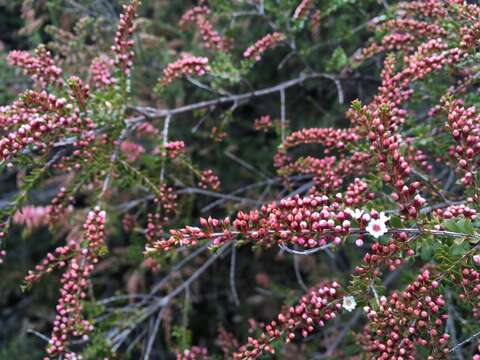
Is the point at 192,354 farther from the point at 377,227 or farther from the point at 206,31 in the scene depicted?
the point at 206,31

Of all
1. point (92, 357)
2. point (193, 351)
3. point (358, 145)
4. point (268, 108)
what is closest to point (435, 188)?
point (358, 145)

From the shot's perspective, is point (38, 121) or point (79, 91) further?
point (79, 91)

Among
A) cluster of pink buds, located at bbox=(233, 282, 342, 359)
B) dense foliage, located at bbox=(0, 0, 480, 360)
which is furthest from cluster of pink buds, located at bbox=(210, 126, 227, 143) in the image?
cluster of pink buds, located at bbox=(233, 282, 342, 359)

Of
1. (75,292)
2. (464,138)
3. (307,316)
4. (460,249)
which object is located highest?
(464,138)

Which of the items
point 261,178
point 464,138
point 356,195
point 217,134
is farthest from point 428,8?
point 261,178

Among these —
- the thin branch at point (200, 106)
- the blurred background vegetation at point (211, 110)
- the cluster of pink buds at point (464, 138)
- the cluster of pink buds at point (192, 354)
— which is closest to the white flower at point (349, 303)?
the cluster of pink buds at point (464, 138)

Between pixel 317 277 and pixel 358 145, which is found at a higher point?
pixel 358 145

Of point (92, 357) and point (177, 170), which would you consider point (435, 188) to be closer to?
point (177, 170)
